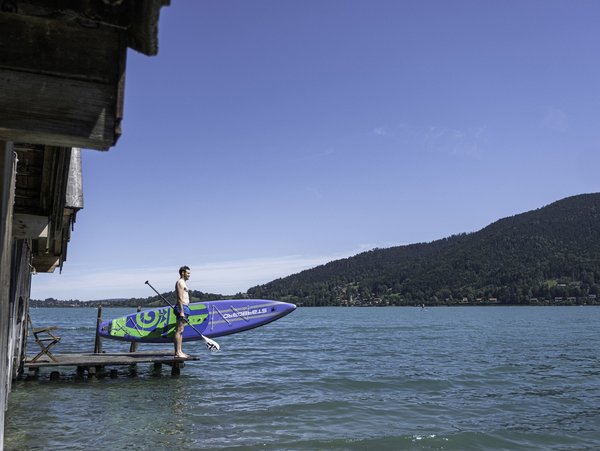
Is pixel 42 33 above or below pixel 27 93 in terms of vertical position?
above

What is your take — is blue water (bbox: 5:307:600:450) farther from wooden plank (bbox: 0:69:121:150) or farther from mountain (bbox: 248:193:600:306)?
mountain (bbox: 248:193:600:306)

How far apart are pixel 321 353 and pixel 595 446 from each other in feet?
57.6

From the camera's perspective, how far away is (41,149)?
13.0 ft

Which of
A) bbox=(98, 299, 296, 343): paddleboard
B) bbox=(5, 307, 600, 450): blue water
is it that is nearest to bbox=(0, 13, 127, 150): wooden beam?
bbox=(5, 307, 600, 450): blue water

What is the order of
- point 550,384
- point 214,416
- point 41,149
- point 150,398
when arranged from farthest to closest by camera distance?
1. point 550,384
2. point 150,398
3. point 214,416
4. point 41,149

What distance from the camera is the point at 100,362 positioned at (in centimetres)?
1536

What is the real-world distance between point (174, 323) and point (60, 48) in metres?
18.8

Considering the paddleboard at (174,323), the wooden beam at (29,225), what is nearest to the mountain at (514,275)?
the paddleboard at (174,323)

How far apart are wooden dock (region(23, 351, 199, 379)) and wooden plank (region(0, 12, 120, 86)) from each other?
558 inches

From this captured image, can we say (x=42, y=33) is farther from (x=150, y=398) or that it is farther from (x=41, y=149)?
(x=150, y=398)

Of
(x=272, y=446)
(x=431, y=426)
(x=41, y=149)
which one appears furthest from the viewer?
(x=431, y=426)

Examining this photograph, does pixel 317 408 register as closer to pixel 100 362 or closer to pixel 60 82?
pixel 100 362

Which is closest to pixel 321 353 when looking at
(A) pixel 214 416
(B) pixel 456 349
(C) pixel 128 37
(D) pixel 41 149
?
(B) pixel 456 349

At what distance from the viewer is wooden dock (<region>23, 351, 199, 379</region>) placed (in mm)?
15150
